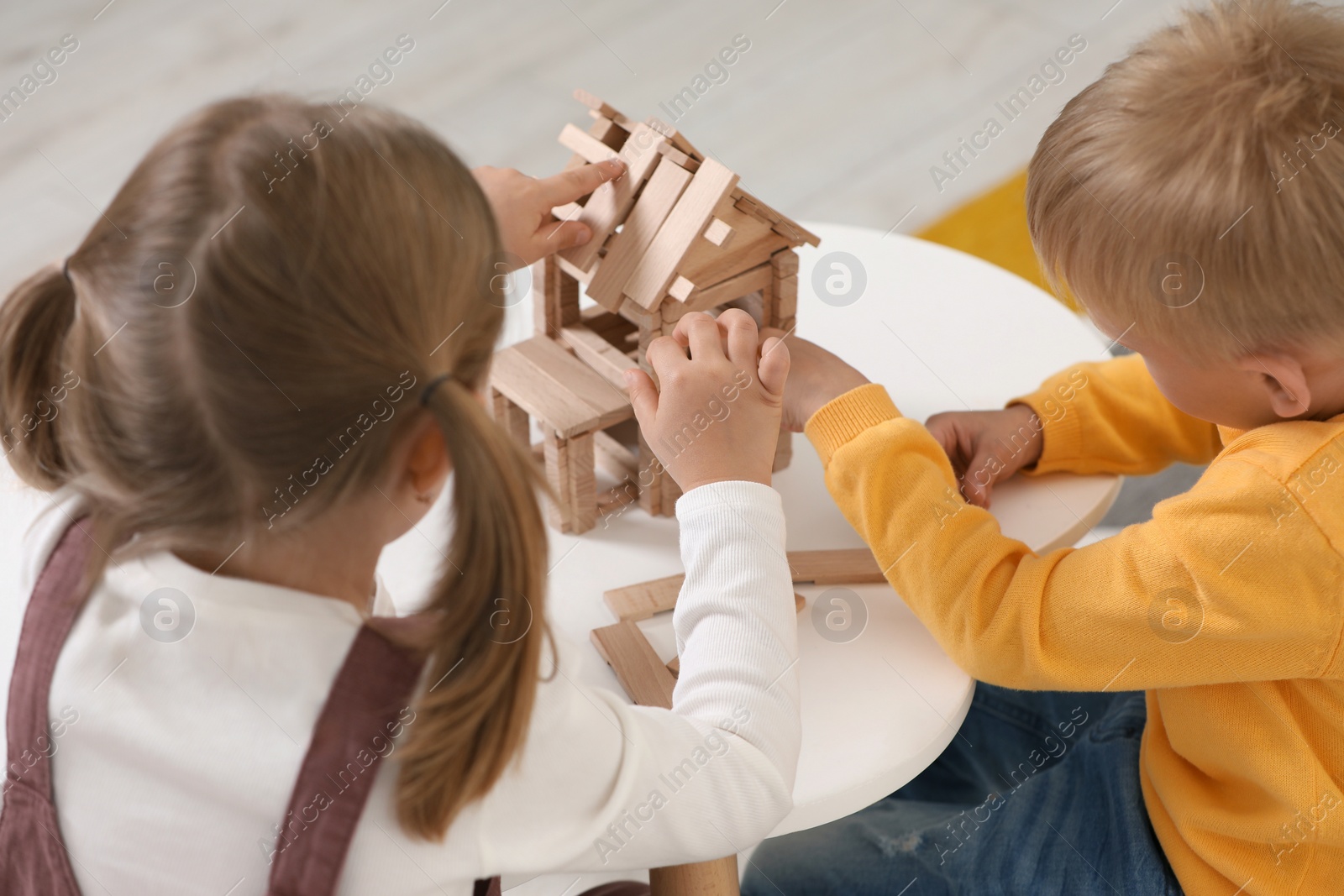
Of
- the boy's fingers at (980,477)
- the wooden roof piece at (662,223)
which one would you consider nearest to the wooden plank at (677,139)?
the wooden roof piece at (662,223)

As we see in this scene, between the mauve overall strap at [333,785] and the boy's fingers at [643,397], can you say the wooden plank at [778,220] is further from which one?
the mauve overall strap at [333,785]

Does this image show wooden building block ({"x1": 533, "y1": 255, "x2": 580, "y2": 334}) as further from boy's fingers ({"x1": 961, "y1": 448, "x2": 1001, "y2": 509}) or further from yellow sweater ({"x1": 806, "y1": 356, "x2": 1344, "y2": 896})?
boy's fingers ({"x1": 961, "y1": 448, "x2": 1001, "y2": 509})

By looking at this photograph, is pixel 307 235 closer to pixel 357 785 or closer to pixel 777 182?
pixel 357 785

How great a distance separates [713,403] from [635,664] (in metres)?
0.18

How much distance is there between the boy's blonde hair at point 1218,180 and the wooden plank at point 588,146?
0.32 metres

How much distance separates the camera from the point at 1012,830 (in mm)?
928

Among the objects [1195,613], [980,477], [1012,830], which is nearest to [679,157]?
[980,477]

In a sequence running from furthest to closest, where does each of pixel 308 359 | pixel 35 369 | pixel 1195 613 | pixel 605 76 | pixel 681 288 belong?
pixel 605 76
pixel 681 288
pixel 1195 613
pixel 35 369
pixel 308 359

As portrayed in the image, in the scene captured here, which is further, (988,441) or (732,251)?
(988,441)

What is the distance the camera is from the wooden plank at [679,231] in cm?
85

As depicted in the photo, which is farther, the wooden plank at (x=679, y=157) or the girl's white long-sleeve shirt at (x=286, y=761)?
the wooden plank at (x=679, y=157)

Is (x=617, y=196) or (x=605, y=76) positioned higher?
(x=617, y=196)

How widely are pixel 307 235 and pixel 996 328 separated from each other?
79 cm

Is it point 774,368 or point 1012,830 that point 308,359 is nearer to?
point 774,368
